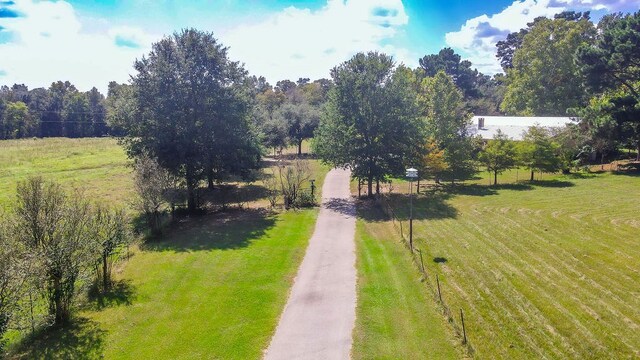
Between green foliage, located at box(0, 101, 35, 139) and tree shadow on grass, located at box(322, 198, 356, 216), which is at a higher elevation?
green foliage, located at box(0, 101, 35, 139)

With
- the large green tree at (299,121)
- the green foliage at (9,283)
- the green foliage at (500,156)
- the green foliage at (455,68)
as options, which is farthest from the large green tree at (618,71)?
the green foliage at (455,68)

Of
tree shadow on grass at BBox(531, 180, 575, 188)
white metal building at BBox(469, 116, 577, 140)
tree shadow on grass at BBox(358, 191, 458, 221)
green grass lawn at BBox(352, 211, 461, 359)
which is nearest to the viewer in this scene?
green grass lawn at BBox(352, 211, 461, 359)

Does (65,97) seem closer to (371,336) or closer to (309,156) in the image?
(309,156)


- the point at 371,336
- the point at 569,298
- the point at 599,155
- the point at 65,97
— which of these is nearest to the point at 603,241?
the point at 569,298

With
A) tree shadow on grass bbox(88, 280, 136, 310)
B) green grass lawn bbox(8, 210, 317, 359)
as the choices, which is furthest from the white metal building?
tree shadow on grass bbox(88, 280, 136, 310)

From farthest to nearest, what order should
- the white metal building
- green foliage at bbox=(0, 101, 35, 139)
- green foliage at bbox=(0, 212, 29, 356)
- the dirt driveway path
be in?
1. green foliage at bbox=(0, 101, 35, 139)
2. the white metal building
3. the dirt driveway path
4. green foliage at bbox=(0, 212, 29, 356)

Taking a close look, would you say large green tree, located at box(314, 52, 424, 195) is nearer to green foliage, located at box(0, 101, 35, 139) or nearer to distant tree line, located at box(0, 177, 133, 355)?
distant tree line, located at box(0, 177, 133, 355)

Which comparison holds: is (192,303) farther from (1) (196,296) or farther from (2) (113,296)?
(2) (113,296)
